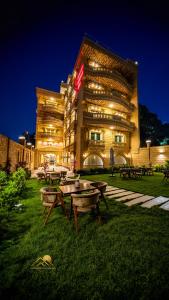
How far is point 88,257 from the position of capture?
2.61 m

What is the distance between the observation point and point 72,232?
3.54 meters

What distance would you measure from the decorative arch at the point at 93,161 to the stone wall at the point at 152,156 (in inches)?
283

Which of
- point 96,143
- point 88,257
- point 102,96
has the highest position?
point 102,96

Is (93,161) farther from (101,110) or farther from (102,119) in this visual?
(101,110)

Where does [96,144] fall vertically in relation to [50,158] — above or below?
above

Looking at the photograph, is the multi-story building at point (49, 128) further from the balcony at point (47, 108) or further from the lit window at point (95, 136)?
the lit window at point (95, 136)

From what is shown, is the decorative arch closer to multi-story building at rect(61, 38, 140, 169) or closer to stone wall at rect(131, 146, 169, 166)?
multi-story building at rect(61, 38, 140, 169)

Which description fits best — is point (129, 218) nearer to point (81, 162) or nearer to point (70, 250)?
point (70, 250)

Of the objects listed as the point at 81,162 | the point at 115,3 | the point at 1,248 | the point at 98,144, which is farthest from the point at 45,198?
the point at 115,3

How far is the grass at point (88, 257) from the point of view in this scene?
195cm

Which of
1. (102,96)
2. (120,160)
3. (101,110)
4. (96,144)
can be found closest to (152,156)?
(120,160)

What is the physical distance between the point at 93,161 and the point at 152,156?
10.1 meters

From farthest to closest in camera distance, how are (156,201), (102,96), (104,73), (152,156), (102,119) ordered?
(152,156) → (104,73) → (102,96) → (102,119) → (156,201)

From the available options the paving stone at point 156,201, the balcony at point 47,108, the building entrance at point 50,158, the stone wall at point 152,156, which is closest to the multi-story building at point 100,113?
the stone wall at point 152,156
